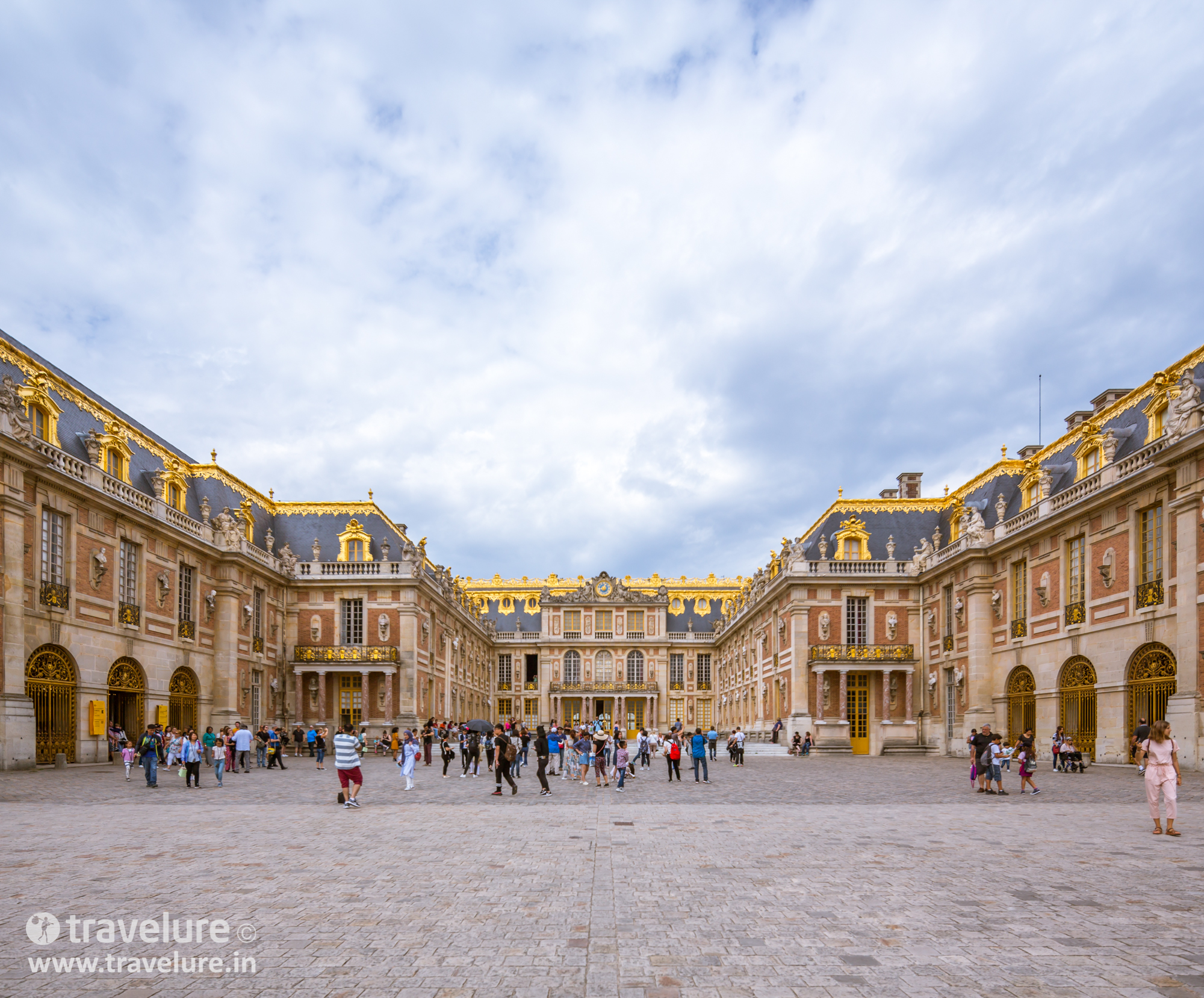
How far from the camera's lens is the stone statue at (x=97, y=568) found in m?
28.4

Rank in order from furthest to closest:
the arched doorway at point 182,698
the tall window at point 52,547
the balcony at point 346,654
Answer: the balcony at point 346,654
the arched doorway at point 182,698
the tall window at point 52,547

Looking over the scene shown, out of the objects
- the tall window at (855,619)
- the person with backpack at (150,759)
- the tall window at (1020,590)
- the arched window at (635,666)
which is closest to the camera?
the person with backpack at (150,759)

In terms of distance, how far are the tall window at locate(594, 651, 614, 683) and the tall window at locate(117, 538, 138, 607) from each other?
186 ft

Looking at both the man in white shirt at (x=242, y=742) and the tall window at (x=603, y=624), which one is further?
the tall window at (x=603, y=624)

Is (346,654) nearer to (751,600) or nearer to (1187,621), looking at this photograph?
(751,600)

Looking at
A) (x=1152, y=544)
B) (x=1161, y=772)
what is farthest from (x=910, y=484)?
(x=1161, y=772)

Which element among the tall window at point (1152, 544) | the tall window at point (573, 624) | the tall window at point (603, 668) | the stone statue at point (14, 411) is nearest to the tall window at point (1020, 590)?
the tall window at point (1152, 544)

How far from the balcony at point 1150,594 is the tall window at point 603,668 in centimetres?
6081

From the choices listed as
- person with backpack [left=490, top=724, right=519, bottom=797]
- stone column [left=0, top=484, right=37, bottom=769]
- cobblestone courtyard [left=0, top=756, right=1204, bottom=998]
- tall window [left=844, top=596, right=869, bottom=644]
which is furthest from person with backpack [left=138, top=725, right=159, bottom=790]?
tall window [left=844, top=596, right=869, bottom=644]

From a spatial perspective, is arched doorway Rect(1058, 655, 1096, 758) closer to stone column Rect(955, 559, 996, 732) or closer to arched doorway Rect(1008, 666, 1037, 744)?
arched doorway Rect(1008, 666, 1037, 744)

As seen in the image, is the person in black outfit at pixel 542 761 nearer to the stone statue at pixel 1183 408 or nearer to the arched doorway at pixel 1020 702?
the stone statue at pixel 1183 408

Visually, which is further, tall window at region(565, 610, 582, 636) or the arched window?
tall window at region(565, 610, 582, 636)

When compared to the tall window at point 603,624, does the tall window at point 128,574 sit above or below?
above

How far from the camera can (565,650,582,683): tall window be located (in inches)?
3322
